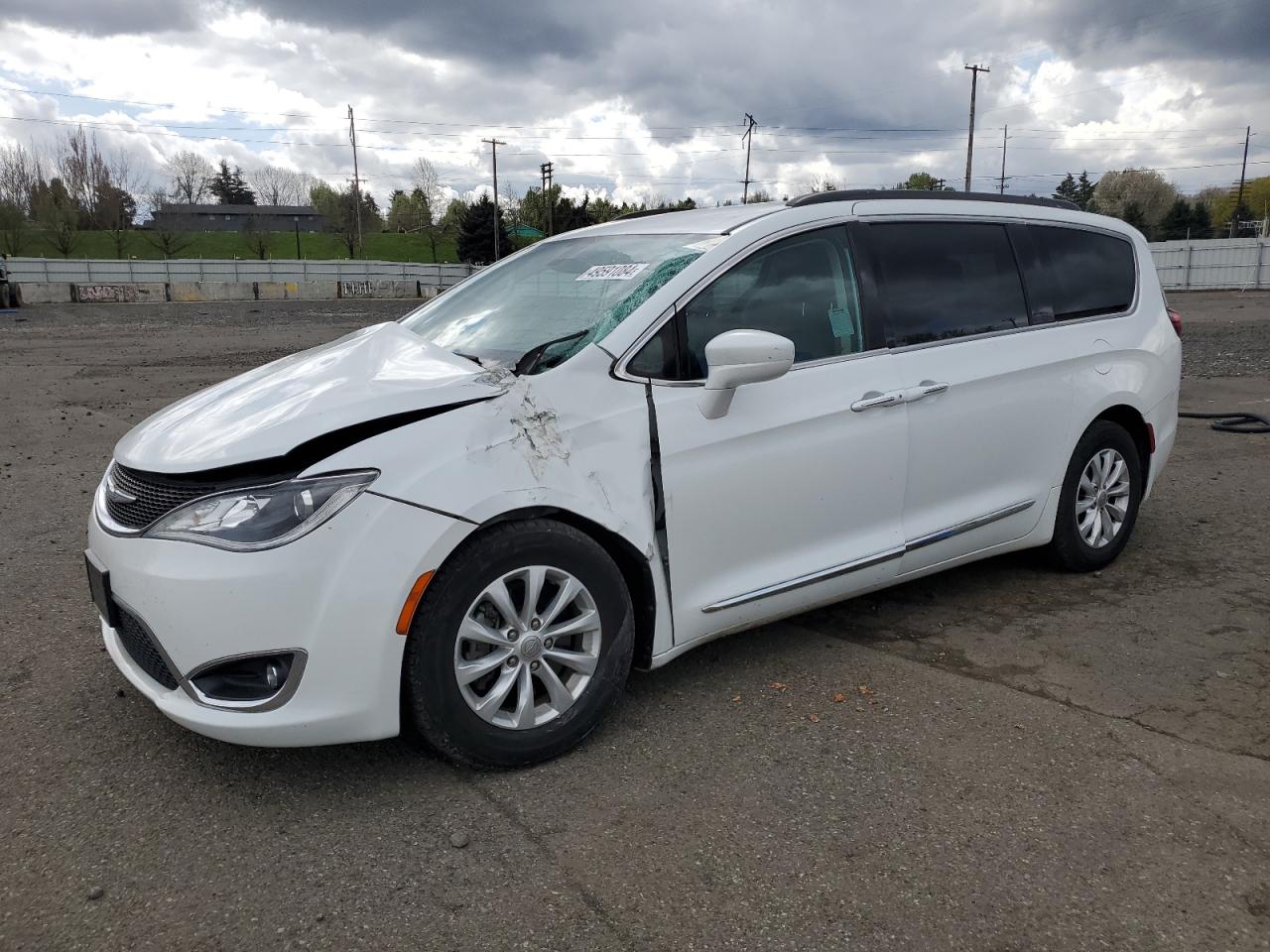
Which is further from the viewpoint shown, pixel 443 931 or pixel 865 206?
pixel 865 206

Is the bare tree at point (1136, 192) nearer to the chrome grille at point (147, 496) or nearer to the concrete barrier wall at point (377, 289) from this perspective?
the concrete barrier wall at point (377, 289)

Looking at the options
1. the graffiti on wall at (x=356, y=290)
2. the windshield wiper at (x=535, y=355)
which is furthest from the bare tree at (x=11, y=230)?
the windshield wiper at (x=535, y=355)

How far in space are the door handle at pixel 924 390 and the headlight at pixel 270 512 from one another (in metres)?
2.07

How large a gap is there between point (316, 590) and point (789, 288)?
2.01m

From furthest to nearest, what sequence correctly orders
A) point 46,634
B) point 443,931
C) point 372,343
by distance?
1. point 46,634
2. point 372,343
3. point 443,931

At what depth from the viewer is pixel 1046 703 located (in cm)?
348

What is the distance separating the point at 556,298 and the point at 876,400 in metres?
1.27

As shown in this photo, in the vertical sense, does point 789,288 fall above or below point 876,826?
above

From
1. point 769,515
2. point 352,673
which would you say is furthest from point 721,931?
point 769,515

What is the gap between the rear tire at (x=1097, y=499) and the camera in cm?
461

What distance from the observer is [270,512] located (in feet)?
8.75

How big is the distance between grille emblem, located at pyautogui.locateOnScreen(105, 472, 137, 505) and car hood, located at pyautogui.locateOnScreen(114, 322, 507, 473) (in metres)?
0.09

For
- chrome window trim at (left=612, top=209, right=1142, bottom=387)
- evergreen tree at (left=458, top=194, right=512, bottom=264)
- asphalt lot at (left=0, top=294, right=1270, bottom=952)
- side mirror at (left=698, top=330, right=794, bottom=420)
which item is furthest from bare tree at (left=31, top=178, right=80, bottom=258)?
side mirror at (left=698, top=330, right=794, bottom=420)

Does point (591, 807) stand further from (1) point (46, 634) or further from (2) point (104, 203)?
(2) point (104, 203)
